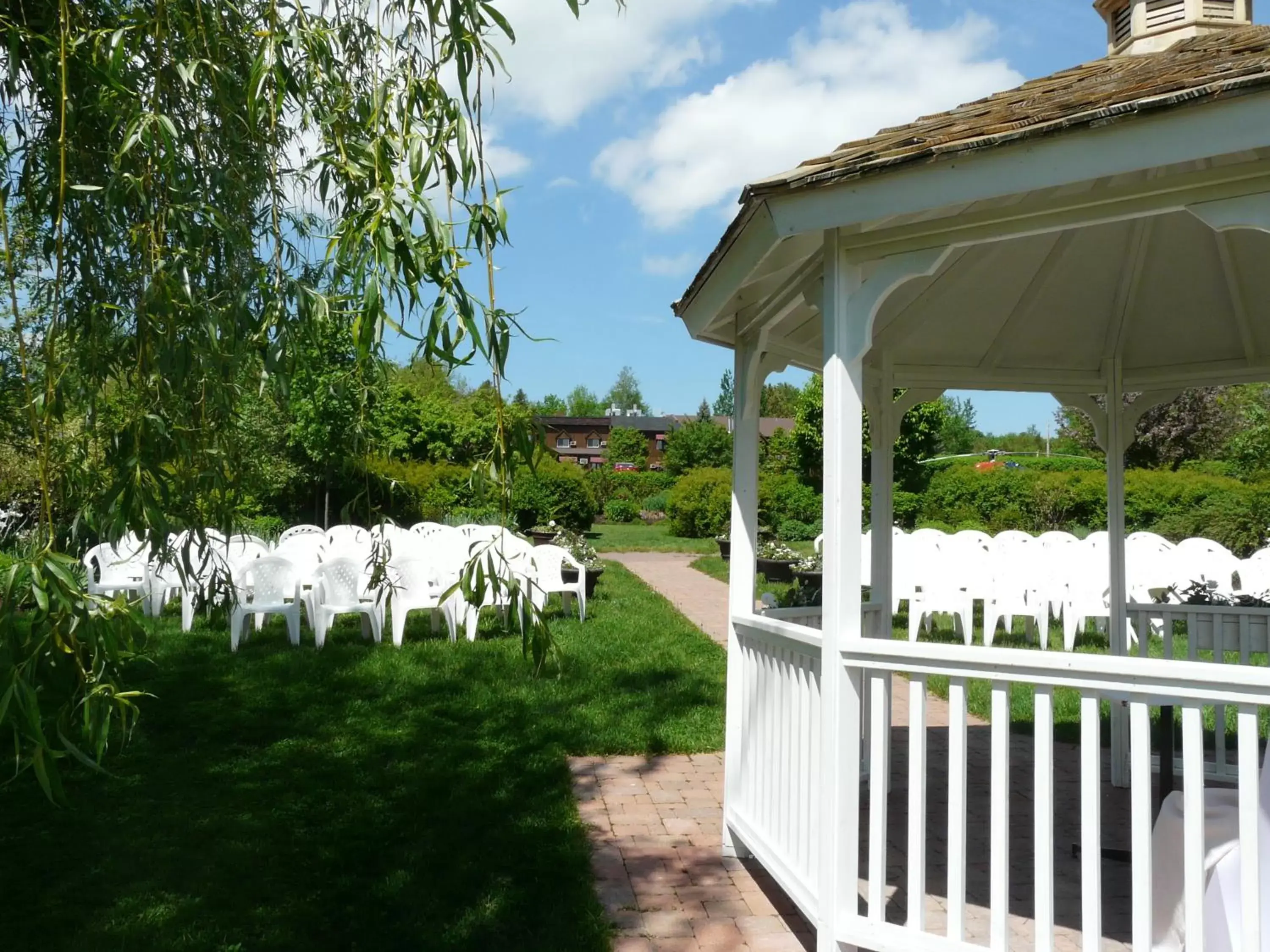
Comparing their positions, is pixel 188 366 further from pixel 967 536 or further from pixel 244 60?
pixel 967 536

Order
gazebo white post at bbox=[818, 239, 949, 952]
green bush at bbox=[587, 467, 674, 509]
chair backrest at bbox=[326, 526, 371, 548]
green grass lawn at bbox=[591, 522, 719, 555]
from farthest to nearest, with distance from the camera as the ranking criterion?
green bush at bbox=[587, 467, 674, 509]
green grass lawn at bbox=[591, 522, 719, 555]
chair backrest at bbox=[326, 526, 371, 548]
gazebo white post at bbox=[818, 239, 949, 952]

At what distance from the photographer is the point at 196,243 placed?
305 centimetres

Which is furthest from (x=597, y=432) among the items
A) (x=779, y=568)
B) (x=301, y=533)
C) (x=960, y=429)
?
(x=301, y=533)

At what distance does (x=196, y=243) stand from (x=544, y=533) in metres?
15.7

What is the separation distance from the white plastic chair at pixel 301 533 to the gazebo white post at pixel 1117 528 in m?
8.83

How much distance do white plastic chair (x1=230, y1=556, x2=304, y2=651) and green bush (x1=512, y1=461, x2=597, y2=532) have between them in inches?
546

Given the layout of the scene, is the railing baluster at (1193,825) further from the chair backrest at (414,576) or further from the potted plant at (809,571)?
the potted plant at (809,571)

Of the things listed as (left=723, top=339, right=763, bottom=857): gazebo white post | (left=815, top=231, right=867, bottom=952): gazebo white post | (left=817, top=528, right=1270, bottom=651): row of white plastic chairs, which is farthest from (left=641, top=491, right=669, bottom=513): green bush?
(left=815, top=231, right=867, bottom=952): gazebo white post

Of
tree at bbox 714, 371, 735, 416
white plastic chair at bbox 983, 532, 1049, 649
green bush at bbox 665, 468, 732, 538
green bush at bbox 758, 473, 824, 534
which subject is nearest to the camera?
white plastic chair at bbox 983, 532, 1049, 649

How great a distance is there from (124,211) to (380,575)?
1.46m

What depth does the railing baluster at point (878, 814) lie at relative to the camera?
331 centimetres

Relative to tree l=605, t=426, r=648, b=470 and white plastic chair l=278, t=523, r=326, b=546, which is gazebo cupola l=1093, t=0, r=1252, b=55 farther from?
tree l=605, t=426, r=648, b=470

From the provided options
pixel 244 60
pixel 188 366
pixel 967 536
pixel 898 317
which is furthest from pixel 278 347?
pixel 967 536

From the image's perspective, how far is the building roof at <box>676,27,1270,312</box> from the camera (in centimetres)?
256
